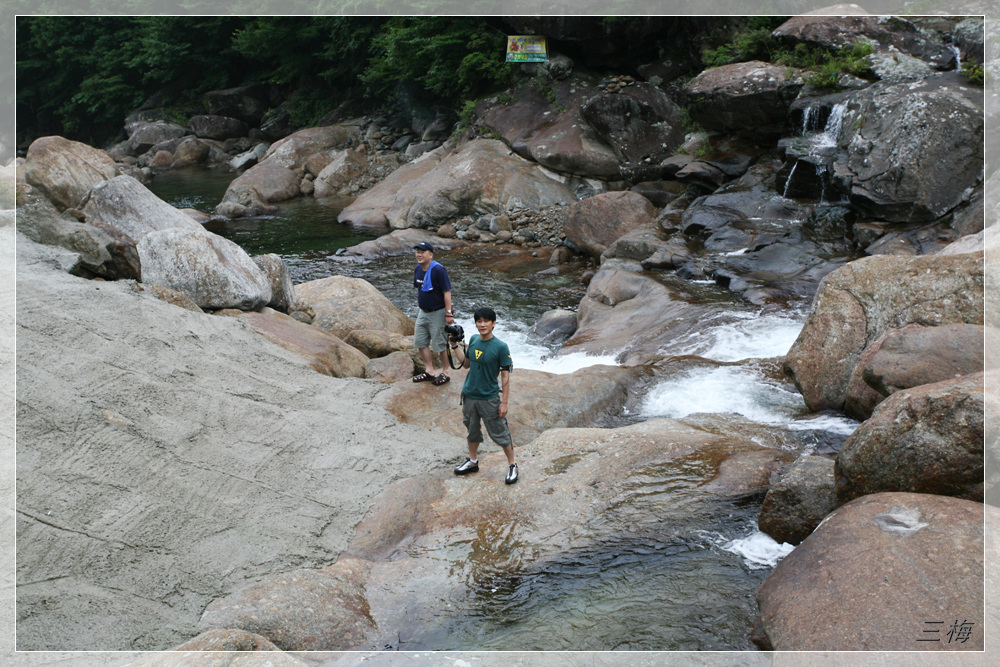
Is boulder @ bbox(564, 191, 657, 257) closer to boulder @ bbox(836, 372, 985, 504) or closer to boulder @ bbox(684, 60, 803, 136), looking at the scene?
boulder @ bbox(684, 60, 803, 136)

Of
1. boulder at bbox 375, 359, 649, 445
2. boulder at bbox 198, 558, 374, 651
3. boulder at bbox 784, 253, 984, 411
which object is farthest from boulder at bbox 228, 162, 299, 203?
boulder at bbox 198, 558, 374, 651

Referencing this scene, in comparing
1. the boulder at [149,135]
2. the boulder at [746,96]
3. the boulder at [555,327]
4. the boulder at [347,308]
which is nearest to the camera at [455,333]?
the boulder at [347,308]

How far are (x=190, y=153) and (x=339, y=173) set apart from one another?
10699 mm

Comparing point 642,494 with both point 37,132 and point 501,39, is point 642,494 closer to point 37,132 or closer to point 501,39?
point 501,39

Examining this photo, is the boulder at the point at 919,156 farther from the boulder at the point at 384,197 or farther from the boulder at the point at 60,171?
the boulder at the point at 60,171

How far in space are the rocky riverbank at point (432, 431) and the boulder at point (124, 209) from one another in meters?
0.04

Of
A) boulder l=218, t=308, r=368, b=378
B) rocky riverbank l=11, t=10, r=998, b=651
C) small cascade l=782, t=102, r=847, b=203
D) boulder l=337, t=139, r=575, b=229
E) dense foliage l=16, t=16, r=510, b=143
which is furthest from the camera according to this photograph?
dense foliage l=16, t=16, r=510, b=143

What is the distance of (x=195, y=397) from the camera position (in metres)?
6.07

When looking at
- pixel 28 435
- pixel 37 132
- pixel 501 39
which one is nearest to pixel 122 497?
pixel 28 435

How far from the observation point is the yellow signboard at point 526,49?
2236 centimetres

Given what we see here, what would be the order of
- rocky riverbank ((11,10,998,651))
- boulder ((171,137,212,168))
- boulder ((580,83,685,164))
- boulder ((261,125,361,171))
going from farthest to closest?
boulder ((171,137,212,168))
boulder ((261,125,361,171))
boulder ((580,83,685,164))
rocky riverbank ((11,10,998,651))

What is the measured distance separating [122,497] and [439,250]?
1345 centimetres

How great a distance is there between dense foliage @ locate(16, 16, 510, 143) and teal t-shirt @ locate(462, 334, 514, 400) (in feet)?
72.7

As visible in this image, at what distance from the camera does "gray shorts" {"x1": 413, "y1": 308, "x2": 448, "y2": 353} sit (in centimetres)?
754
